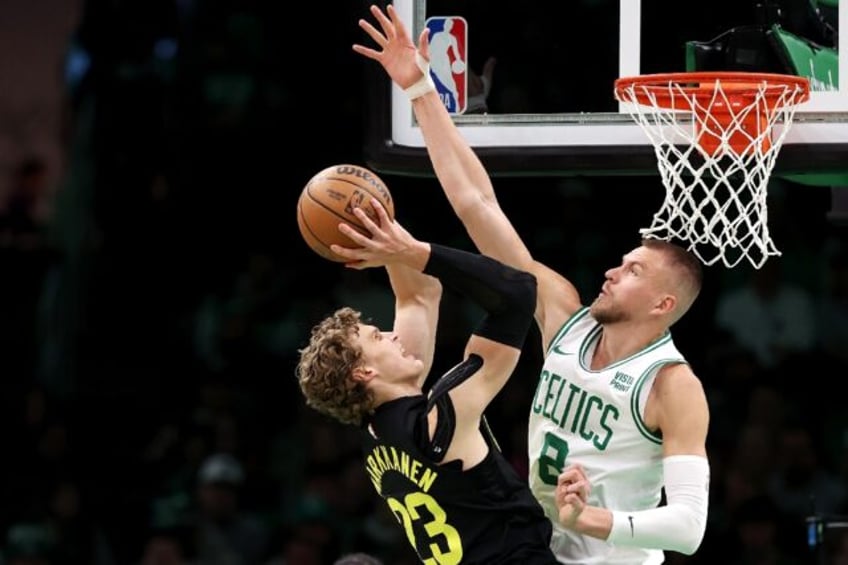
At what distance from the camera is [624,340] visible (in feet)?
14.8

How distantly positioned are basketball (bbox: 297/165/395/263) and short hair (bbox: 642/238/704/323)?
0.86m

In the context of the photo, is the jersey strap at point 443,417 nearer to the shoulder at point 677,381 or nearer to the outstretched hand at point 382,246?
the outstretched hand at point 382,246

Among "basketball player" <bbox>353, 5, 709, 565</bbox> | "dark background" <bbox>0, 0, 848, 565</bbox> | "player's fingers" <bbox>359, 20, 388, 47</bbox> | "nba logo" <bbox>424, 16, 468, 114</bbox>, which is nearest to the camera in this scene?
"basketball player" <bbox>353, 5, 709, 565</bbox>

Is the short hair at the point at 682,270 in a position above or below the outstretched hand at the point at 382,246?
below

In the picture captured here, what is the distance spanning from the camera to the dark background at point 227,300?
26.5 feet

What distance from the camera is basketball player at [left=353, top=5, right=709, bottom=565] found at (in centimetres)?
424

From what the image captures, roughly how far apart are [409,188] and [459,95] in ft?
9.99

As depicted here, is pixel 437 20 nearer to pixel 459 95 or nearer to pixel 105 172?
pixel 459 95

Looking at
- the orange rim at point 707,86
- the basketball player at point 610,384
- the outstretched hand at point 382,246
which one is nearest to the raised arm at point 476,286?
the outstretched hand at point 382,246

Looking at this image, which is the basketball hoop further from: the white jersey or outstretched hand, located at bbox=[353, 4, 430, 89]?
outstretched hand, located at bbox=[353, 4, 430, 89]

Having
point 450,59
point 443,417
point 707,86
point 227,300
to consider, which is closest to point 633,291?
point 443,417

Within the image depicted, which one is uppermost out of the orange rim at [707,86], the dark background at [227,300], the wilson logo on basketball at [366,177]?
the orange rim at [707,86]

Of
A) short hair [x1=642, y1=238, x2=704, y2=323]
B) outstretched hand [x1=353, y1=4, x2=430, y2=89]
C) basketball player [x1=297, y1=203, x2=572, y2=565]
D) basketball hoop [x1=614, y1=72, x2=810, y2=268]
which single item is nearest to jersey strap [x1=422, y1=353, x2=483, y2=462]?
basketball player [x1=297, y1=203, x2=572, y2=565]

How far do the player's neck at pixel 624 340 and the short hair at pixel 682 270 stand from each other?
89mm
